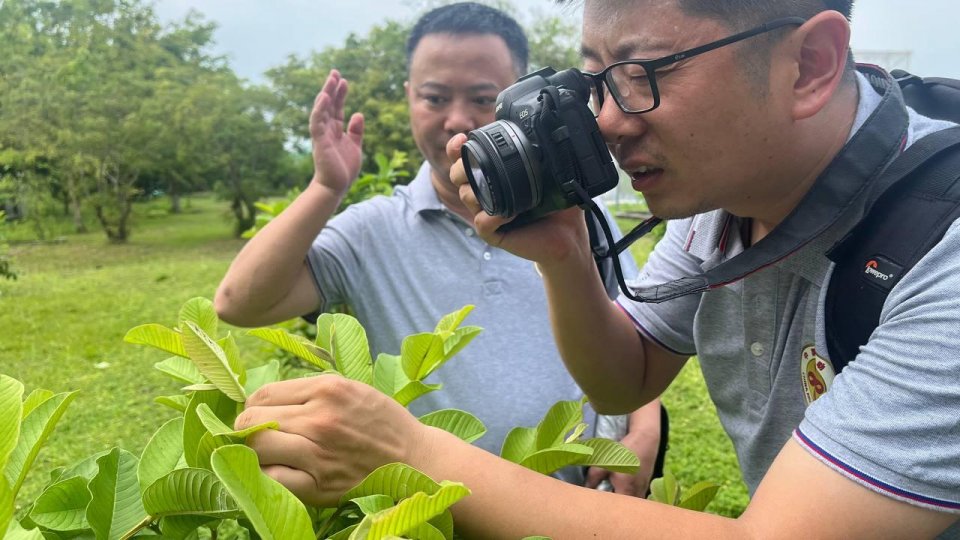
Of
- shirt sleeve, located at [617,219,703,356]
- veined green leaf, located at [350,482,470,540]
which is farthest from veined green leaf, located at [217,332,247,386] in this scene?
shirt sleeve, located at [617,219,703,356]

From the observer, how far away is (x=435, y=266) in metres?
1.95

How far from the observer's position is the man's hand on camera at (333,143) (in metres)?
1.89

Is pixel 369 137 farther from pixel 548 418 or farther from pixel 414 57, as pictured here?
pixel 548 418

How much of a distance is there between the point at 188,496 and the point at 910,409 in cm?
78

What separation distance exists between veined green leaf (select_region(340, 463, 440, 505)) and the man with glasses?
5 cm

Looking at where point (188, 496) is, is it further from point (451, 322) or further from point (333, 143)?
point (333, 143)

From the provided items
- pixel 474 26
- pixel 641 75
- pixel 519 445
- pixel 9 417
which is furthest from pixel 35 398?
pixel 474 26

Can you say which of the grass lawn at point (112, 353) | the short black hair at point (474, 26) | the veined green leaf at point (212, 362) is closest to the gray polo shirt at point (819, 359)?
the veined green leaf at point (212, 362)

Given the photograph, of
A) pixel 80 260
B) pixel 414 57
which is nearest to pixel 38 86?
pixel 80 260

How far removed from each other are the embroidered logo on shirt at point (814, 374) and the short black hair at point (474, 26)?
51.3 inches

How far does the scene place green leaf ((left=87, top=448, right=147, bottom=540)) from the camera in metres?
0.76

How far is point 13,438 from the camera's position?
2.17ft

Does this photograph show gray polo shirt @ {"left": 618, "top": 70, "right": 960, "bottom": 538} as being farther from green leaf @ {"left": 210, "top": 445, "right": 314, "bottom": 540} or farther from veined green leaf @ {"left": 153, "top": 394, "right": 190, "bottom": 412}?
veined green leaf @ {"left": 153, "top": 394, "right": 190, "bottom": 412}

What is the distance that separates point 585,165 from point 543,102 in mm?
123
